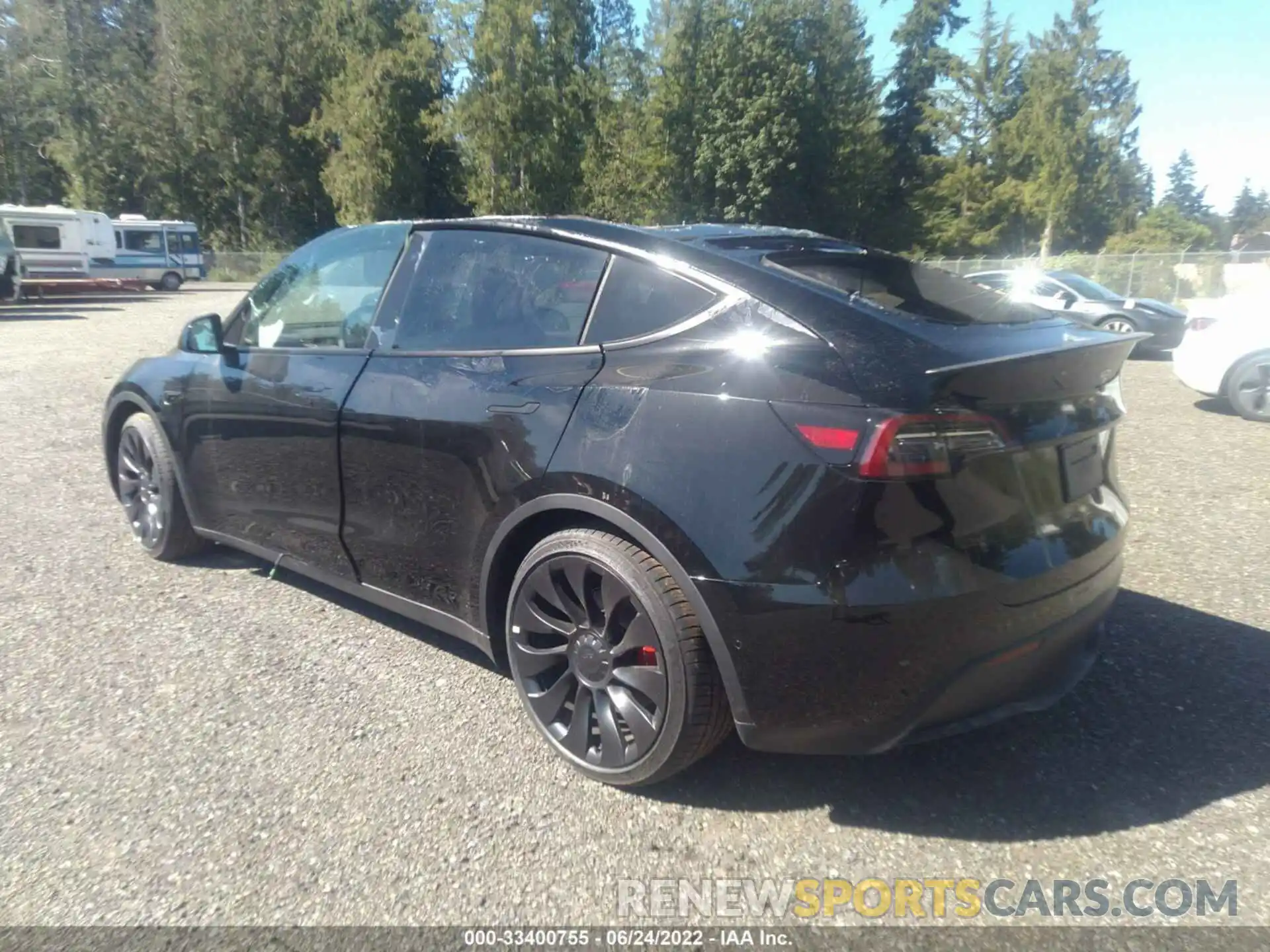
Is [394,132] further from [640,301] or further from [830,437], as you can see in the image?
[830,437]

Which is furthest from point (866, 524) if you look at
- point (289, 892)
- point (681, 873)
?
point (289, 892)

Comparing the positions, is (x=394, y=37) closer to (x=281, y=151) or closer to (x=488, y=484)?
(x=281, y=151)

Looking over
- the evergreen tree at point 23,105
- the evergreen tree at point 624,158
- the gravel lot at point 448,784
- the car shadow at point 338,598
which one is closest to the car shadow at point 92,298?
the evergreen tree at point 624,158

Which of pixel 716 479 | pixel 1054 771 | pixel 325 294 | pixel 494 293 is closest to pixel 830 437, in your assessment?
pixel 716 479

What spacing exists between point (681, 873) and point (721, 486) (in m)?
1.03

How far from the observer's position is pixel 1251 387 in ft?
31.0

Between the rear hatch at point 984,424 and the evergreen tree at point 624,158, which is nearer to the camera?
the rear hatch at point 984,424

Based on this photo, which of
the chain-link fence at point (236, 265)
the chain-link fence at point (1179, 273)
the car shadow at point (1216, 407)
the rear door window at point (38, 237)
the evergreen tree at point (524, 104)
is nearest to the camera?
the car shadow at point (1216, 407)

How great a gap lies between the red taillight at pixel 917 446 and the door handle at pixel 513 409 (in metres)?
1.10

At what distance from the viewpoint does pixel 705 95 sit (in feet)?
151

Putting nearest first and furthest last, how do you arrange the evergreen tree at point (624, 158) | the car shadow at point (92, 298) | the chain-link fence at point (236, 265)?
the car shadow at point (92, 298), the evergreen tree at point (624, 158), the chain-link fence at point (236, 265)

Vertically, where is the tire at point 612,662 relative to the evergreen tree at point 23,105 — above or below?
below

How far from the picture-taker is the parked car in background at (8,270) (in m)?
25.4

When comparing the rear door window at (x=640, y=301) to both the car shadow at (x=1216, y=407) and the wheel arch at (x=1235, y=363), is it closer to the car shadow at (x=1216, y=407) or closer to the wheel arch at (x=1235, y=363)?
the wheel arch at (x=1235, y=363)
